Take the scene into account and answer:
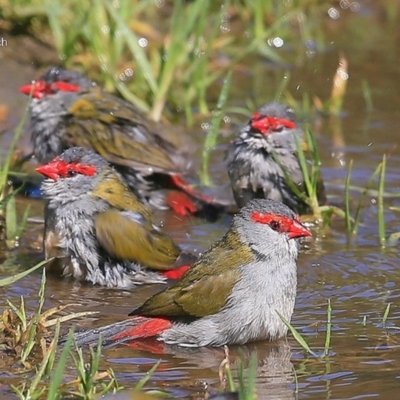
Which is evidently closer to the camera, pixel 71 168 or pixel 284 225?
pixel 284 225

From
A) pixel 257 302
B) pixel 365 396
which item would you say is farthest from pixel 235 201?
pixel 365 396

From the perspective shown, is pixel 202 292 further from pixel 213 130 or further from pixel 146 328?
pixel 213 130

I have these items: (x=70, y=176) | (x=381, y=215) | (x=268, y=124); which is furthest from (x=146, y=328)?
(x=268, y=124)

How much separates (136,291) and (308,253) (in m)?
1.10

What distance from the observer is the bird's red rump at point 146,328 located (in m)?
5.07

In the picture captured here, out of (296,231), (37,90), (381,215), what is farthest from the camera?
(37,90)

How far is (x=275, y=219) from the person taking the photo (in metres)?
5.37

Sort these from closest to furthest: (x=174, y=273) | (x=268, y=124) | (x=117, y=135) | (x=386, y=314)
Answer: (x=386, y=314) → (x=174, y=273) → (x=268, y=124) → (x=117, y=135)

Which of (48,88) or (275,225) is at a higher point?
(48,88)

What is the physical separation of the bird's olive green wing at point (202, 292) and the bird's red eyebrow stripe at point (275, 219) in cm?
16

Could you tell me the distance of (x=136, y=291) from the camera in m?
6.02

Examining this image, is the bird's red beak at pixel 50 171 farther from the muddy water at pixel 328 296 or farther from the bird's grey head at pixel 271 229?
the bird's grey head at pixel 271 229

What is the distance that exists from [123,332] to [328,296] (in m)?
1.25

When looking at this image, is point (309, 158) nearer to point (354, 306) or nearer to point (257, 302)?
point (354, 306)
